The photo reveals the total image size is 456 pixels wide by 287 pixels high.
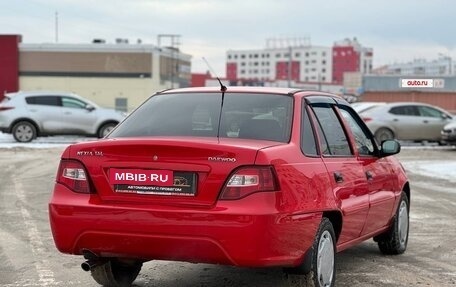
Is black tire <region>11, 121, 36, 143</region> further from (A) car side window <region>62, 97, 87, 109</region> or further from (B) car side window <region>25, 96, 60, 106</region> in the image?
(A) car side window <region>62, 97, 87, 109</region>

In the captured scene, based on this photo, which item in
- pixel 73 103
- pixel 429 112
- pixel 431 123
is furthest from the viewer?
pixel 429 112

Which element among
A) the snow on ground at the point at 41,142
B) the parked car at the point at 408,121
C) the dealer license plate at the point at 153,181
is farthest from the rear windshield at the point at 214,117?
the parked car at the point at 408,121

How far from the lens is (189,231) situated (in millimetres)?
4270

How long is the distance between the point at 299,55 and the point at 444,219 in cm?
16888

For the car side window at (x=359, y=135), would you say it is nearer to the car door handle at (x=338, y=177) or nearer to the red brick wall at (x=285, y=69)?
the car door handle at (x=338, y=177)

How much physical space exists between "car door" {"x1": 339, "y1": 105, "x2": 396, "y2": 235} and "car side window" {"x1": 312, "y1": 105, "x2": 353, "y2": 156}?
7.5 inches

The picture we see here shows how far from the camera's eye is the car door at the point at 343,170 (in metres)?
5.20

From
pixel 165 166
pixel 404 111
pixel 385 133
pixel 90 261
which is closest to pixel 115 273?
pixel 90 261

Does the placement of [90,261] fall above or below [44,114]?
above

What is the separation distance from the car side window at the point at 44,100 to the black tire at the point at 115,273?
1705 centimetres

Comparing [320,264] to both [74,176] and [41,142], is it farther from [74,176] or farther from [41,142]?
[41,142]

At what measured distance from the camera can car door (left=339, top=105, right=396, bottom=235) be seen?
592 centimetres

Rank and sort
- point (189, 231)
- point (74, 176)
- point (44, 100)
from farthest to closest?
point (44, 100)
point (74, 176)
point (189, 231)

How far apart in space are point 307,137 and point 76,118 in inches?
696
